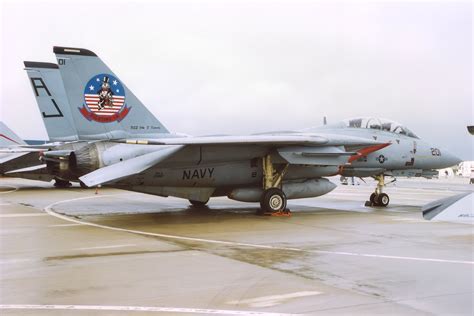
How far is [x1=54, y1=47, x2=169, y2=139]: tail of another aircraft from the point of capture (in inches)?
507

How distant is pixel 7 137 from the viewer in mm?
31938

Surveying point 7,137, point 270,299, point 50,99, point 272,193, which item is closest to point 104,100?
point 272,193

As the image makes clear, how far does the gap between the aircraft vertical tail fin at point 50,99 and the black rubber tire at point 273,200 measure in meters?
11.8

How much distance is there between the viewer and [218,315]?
4.66 m

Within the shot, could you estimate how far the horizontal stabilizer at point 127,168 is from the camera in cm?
1127

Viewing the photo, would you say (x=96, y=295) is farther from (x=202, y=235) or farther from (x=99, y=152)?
(x=99, y=152)

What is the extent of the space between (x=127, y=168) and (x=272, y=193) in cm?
405

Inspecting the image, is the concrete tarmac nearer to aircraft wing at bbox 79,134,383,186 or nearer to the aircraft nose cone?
aircraft wing at bbox 79,134,383,186

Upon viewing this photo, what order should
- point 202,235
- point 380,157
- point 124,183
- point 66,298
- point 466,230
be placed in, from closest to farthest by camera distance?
1. point 66,298
2. point 202,235
3. point 466,230
4. point 124,183
5. point 380,157

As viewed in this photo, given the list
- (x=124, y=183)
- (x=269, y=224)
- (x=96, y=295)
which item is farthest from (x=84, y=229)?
(x=96, y=295)

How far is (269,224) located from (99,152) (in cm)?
455

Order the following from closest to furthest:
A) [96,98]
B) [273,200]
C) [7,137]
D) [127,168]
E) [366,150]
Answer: [127,168]
[96,98]
[273,200]
[366,150]
[7,137]

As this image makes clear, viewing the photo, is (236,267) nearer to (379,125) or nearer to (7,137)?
(379,125)

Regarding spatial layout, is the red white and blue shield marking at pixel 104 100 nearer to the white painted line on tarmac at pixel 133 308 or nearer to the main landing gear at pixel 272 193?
the main landing gear at pixel 272 193
